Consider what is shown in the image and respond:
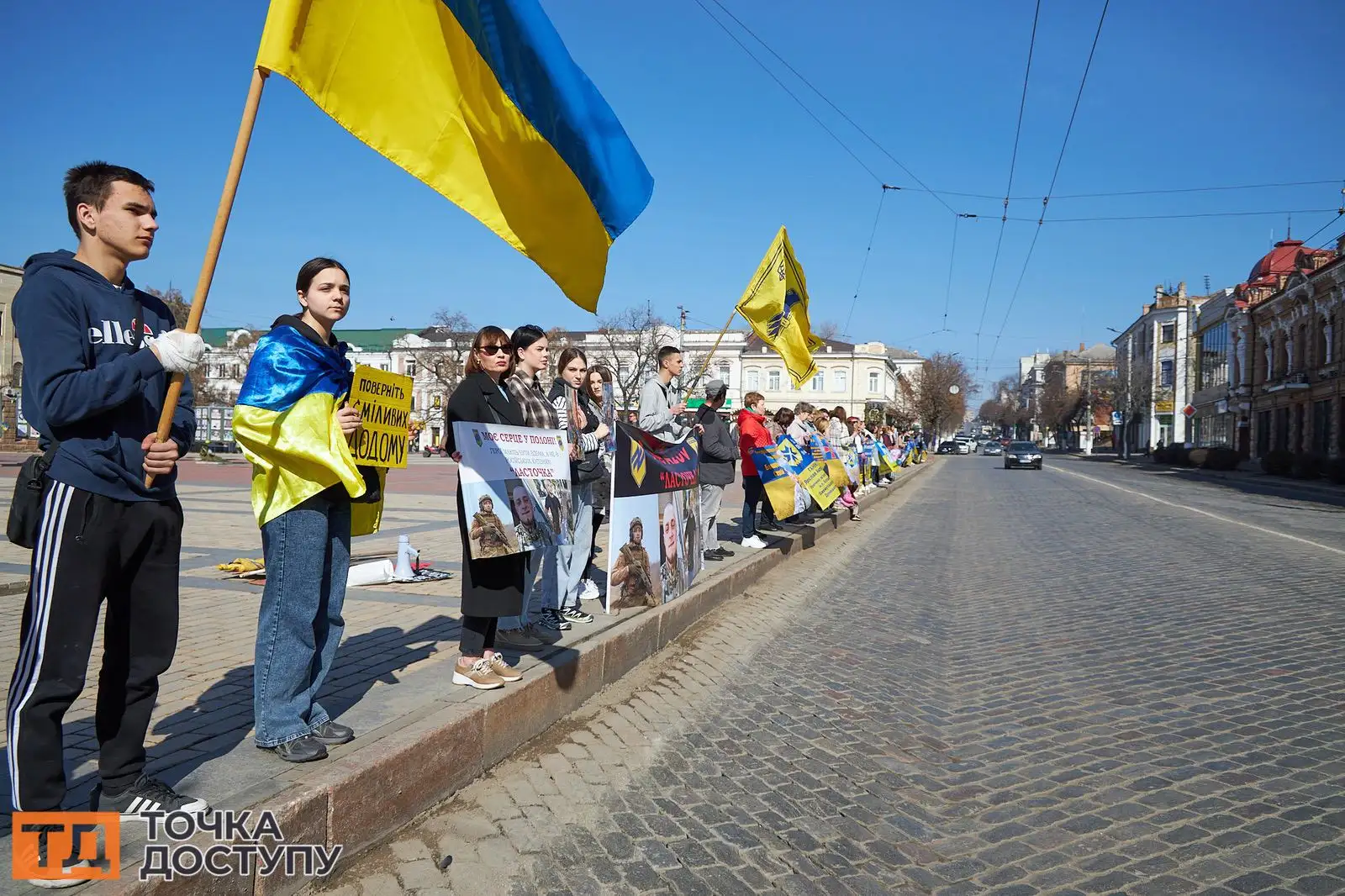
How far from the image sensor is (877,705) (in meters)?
5.26

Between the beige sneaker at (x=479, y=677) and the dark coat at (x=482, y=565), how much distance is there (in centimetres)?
25

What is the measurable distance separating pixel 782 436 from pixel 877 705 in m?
6.52

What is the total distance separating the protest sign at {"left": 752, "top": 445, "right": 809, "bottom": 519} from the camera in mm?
10992

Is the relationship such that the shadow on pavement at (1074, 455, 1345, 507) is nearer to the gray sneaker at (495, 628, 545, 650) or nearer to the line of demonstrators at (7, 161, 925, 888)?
the gray sneaker at (495, 628, 545, 650)

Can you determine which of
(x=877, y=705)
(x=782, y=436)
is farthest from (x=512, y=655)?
(x=782, y=436)

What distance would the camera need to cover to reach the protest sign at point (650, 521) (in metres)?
6.34

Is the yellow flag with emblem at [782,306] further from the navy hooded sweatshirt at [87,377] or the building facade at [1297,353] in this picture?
the building facade at [1297,353]

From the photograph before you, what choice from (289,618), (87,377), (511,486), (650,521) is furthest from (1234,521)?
(87,377)

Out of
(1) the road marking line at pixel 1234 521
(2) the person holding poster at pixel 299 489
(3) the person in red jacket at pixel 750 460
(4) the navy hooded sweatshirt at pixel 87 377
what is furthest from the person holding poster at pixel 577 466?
(1) the road marking line at pixel 1234 521

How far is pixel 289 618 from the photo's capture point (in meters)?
3.41

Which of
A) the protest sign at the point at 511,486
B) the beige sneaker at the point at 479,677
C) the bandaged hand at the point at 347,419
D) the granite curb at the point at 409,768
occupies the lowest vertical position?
the granite curb at the point at 409,768

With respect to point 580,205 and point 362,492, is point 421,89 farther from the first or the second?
point 362,492

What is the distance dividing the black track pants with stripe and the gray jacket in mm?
4933

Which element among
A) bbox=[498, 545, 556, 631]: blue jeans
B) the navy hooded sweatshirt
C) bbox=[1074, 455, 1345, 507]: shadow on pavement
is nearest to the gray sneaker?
bbox=[498, 545, 556, 631]: blue jeans
